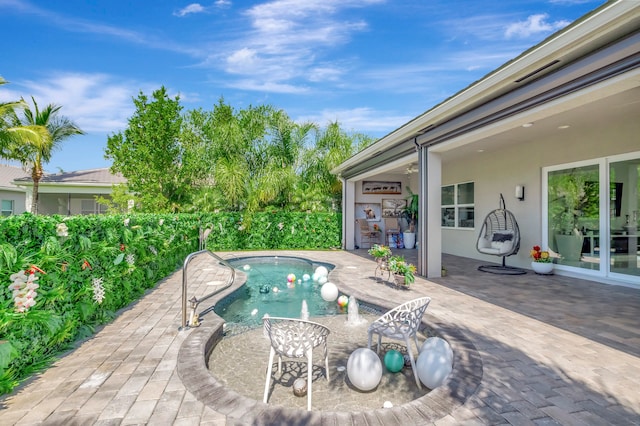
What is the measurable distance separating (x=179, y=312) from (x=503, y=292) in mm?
5417

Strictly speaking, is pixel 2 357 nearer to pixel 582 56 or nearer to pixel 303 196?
pixel 582 56

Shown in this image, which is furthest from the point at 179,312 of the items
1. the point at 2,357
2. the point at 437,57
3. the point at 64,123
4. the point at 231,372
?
the point at 64,123

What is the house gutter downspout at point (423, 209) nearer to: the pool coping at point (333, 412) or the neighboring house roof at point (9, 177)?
the pool coping at point (333, 412)

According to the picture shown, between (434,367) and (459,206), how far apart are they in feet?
29.6

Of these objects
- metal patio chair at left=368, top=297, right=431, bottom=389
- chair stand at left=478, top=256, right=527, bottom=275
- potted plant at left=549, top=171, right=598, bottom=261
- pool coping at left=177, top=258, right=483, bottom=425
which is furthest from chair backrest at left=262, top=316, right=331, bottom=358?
potted plant at left=549, top=171, right=598, bottom=261

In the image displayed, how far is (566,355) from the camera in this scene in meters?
3.25

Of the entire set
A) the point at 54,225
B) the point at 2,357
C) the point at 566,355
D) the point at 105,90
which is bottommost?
the point at 566,355

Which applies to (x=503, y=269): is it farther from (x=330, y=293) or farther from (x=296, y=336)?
(x=296, y=336)

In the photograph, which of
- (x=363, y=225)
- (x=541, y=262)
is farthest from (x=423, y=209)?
(x=363, y=225)

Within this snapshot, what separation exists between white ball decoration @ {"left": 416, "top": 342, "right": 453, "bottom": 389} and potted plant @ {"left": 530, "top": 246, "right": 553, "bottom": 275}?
5.89m

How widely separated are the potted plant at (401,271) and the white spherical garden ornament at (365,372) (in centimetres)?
344

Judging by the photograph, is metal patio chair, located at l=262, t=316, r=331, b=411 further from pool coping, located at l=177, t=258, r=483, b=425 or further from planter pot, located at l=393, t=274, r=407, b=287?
planter pot, located at l=393, t=274, r=407, b=287

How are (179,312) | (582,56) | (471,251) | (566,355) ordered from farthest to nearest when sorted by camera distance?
(471,251)
(179,312)
(582,56)
(566,355)

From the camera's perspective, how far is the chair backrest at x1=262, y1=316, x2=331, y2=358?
9.55 ft
